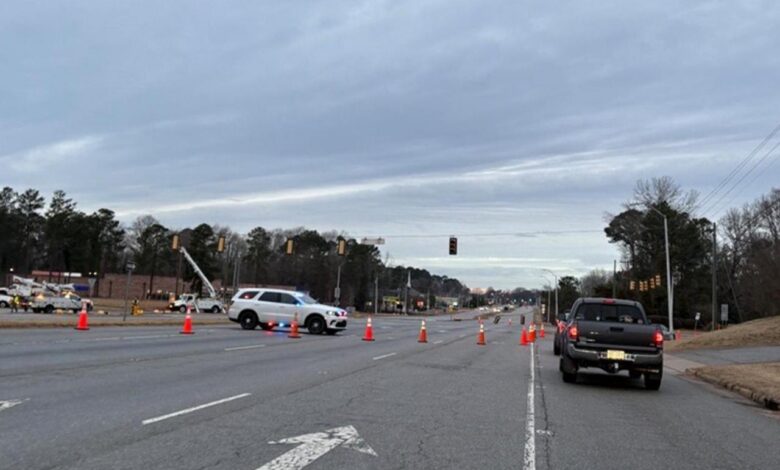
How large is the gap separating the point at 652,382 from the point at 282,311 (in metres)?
19.5

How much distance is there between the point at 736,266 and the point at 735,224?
611 cm

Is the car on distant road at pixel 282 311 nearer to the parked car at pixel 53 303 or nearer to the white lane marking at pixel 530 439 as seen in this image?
the white lane marking at pixel 530 439

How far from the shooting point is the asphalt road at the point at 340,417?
273 inches

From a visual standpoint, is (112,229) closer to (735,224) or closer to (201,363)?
(735,224)

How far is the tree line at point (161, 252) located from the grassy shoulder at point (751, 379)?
98020 millimetres

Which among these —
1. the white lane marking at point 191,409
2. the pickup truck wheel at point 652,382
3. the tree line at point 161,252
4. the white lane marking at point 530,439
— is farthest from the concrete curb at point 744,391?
the tree line at point 161,252

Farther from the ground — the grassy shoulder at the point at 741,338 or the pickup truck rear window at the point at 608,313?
the pickup truck rear window at the point at 608,313

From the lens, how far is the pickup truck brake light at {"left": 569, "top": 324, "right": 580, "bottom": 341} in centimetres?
1457

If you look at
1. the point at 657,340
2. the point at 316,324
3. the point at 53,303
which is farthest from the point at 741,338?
the point at 53,303

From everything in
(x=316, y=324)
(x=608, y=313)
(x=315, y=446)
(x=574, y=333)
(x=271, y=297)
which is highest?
(x=271, y=297)

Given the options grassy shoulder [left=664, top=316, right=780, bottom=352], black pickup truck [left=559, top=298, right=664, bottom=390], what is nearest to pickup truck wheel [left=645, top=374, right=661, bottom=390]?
black pickup truck [left=559, top=298, right=664, bottom=390]

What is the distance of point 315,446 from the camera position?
7316 millimetres

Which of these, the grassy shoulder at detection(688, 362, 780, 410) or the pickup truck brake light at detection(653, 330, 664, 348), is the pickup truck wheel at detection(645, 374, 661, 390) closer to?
the pickup truck brake light at detection(653, 330, 664, 348)

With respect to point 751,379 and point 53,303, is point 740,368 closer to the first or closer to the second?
point 751,379
